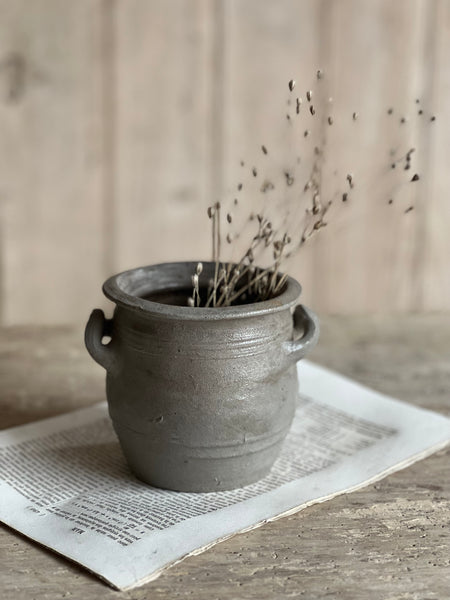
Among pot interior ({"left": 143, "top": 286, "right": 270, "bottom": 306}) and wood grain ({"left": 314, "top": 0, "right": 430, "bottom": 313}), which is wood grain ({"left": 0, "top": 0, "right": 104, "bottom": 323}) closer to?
wood grain ({"left": 314, "top": 0, "right": 430, "bottom": 313})

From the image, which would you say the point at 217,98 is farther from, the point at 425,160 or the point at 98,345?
the point at 98,345

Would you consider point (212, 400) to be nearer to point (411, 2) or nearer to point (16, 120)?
point (16, 120)

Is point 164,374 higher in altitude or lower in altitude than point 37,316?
higher

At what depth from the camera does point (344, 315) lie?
1334mm

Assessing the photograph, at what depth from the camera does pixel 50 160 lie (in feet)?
5.44

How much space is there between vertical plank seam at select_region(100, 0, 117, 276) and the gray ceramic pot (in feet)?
2.83

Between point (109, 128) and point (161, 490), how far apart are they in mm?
980

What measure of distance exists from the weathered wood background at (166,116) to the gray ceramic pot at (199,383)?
87 cm

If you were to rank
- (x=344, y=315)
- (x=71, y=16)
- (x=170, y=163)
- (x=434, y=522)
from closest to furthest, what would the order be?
(x=434, y=522)
(x=344, y=315)
(x=71, y=16)
(x=170, y=163)

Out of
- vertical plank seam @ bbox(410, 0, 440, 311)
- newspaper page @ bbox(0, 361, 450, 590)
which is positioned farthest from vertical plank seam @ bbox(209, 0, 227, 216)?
newspaper page @ bbox(0, 361, 450, 590)

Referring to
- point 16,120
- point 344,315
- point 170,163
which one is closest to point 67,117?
point 16,120

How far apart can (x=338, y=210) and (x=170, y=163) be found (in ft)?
1.11

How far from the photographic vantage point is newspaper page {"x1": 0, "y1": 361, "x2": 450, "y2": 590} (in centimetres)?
72

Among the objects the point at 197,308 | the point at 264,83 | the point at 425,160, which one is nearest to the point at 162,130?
the point at 264,83
